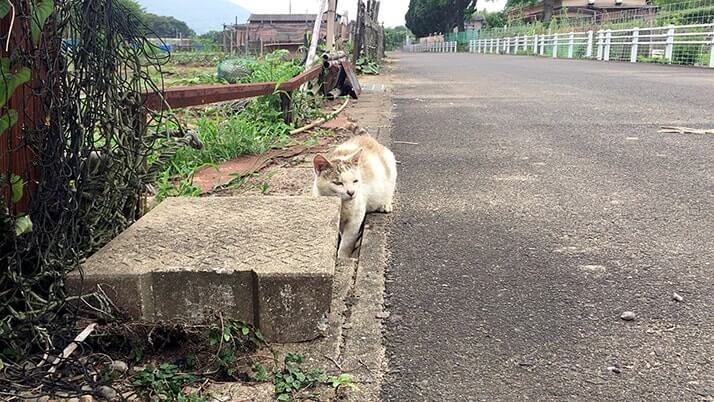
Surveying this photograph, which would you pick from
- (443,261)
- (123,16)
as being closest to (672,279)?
(443,261)

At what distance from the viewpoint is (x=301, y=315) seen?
2064mm

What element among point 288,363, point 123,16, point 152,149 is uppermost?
point 123,16

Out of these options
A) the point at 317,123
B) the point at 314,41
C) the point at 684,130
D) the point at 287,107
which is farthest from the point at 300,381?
the point at 314,41

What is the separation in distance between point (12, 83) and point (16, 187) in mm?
344

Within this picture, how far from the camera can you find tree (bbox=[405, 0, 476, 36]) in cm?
7438

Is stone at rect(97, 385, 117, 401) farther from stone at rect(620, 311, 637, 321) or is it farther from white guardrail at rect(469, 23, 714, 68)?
white guardrail at rect(469, 23, 714, 68)

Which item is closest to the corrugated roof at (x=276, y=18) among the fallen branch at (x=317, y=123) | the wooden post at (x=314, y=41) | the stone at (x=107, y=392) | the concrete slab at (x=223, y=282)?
the wooden post at (x=314, y=41)

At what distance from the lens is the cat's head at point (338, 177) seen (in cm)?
355

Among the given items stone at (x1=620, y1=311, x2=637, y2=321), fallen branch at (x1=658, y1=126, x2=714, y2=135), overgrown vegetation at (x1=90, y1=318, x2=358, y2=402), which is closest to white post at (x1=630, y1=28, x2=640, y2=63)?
fallen branch at (x1=658, y1=126, x2=714, y2=135)

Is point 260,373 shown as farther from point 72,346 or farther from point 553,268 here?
point 553,268

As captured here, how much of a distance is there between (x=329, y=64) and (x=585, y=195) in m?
5.50

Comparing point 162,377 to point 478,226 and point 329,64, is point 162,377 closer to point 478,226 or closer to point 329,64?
point 478,226

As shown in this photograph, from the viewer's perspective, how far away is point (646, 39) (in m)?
21.0

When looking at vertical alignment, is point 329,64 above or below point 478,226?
above
